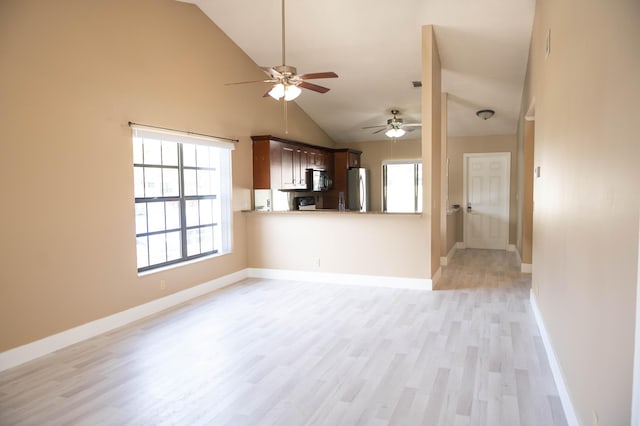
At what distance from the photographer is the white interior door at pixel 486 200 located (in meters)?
9.02

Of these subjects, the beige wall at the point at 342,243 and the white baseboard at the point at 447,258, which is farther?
the white baseboard at the point at 447,258


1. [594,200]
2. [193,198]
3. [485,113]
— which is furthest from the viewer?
[485,113]

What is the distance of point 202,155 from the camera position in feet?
19.0

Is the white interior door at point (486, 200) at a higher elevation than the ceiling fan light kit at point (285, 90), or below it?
below

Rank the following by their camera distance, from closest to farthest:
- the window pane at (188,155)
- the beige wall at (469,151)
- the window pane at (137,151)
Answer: the window pane at (137,151)
the window pane at (188,155)
the beige wall at (469,151)

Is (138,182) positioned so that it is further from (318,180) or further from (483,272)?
(483,272)

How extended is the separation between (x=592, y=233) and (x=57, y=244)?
12.8 ft

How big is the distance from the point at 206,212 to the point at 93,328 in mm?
2206

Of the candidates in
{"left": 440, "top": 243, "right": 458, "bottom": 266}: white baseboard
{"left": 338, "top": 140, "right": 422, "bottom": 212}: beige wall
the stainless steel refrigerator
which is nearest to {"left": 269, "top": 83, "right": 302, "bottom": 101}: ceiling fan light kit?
{"left": 440, "top": 243, "right": 458, "bottom": 266}: white baseboard

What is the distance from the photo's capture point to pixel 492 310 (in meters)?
4.69

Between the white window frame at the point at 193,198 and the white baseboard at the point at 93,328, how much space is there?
0.38 meters

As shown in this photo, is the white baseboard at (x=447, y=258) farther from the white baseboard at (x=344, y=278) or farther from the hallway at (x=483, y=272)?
the white baseboard at (x=344, y=278)

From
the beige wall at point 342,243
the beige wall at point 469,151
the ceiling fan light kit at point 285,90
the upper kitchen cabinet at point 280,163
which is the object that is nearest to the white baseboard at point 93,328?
the beige wall at point 342,243

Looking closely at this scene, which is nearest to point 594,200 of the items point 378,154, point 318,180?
point 318,180
